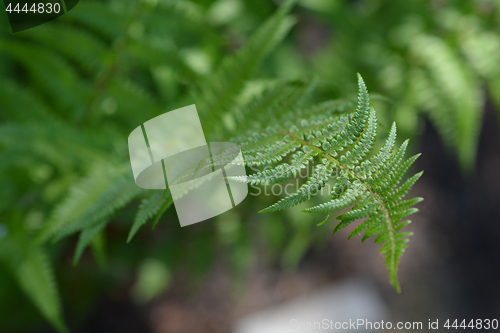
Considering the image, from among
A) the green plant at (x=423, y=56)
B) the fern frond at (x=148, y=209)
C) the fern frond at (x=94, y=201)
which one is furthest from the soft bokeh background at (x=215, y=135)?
the fern frond at (x=148, y=209)

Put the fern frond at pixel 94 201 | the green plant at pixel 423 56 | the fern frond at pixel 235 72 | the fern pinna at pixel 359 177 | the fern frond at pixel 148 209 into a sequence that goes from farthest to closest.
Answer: the green plant at pixel 423 56
the fern frond at pixel 235 72
the fern frond at pixel 94 201
the fern frond at pixel 148 209
the fern pinna at pixel 359 177

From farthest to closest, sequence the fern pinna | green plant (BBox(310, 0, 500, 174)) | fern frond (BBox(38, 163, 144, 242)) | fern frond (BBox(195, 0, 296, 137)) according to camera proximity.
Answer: green plant (BBox(310, 0, 500, 174)), fern frond (BBox(195, 0, 296, 137)), fern frond (BBox(38, 163, 144, 242)), the fern pinna

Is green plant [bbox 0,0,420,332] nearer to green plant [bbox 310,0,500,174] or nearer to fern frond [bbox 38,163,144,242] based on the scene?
fern frond [bbox 38,163,144,242]

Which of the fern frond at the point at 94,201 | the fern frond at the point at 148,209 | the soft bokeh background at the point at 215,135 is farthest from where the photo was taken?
the soft bokeh background at the point at 215,135

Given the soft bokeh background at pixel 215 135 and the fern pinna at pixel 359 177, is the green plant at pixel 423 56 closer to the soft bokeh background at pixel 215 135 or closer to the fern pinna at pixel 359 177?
the soft bokeh background at pixel 215 135

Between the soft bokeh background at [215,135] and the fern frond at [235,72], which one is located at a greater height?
the fern frond at [235,72]

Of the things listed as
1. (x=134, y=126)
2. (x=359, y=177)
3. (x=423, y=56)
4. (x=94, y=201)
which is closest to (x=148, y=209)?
(x=94, y=201)

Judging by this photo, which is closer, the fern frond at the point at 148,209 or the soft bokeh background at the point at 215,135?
the fern frond at the point at 148,209

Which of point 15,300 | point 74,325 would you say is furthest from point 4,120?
point 74,325

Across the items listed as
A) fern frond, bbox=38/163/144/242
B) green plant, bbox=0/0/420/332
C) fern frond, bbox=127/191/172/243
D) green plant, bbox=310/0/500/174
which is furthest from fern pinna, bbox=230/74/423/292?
green plant, bbox=310/0/500/174
